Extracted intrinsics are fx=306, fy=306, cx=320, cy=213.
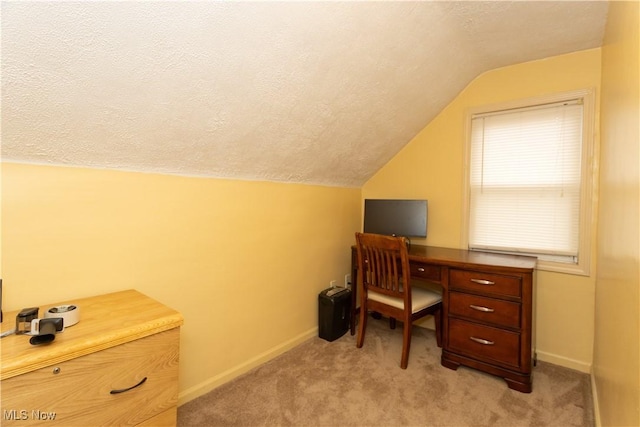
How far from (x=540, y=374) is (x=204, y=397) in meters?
2.21

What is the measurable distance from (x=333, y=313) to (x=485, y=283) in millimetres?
1147

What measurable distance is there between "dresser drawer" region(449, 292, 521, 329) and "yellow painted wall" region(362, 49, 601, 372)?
0.62 meters

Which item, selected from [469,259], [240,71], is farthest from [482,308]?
[240,71]

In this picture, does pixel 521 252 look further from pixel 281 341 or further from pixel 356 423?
pixel 281 341

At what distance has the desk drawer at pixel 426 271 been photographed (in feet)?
7.22

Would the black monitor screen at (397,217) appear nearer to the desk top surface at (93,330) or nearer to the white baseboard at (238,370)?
the white baseboard at (238,370)

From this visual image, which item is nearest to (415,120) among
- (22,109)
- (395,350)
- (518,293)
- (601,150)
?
(601,150)

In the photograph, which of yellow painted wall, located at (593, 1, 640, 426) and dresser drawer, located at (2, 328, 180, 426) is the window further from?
dresser drawer, located at (2, 328, 180, 426)

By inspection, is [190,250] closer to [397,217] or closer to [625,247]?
[397,217]

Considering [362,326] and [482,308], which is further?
[362,326]

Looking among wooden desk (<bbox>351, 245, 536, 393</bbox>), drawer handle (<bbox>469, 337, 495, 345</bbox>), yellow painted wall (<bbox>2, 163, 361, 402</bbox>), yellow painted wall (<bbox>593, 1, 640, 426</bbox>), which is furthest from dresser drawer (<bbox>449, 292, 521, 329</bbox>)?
yellow painted wall (<bbox>2, 163, 361, 402</bbox>)

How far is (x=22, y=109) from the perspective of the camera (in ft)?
3.45

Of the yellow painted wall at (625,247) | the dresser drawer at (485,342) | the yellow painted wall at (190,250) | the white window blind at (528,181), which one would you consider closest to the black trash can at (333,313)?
the yellow painted wall at (190,250)

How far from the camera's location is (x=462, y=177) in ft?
8.61
